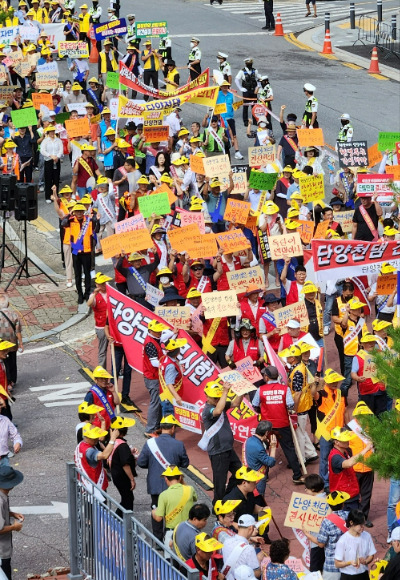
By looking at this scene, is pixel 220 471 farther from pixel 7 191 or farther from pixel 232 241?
pixel 7 191

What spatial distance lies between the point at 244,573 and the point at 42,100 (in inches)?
738

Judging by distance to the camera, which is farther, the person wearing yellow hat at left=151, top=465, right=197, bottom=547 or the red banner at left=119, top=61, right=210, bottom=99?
the red banner at left=119, top=61, right=210, bottom=99

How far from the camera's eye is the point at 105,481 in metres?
14.4

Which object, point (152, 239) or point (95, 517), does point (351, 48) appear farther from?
point (95, 517)

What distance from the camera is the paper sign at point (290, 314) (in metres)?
17.7

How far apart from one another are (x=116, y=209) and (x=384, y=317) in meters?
7.05

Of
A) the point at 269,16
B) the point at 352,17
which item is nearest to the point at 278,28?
the point at 269,16

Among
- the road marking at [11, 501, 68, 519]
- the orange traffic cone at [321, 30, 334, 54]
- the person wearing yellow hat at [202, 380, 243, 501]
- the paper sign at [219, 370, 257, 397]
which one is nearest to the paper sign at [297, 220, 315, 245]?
the paper sign at [219, 370, 257, 397]

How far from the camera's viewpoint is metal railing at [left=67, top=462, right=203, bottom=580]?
1202cm

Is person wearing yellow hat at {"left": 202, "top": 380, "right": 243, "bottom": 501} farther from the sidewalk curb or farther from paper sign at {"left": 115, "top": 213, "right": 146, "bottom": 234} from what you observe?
the sidewalk curb

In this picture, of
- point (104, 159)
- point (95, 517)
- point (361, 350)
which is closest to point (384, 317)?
point (361, 350)

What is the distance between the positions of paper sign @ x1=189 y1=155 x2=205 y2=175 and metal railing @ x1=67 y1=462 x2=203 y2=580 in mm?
10828

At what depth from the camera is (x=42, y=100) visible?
28.7 m

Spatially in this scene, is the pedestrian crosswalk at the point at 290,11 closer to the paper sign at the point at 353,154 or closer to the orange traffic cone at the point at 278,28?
the orange traffic cone at the point at 278,28
